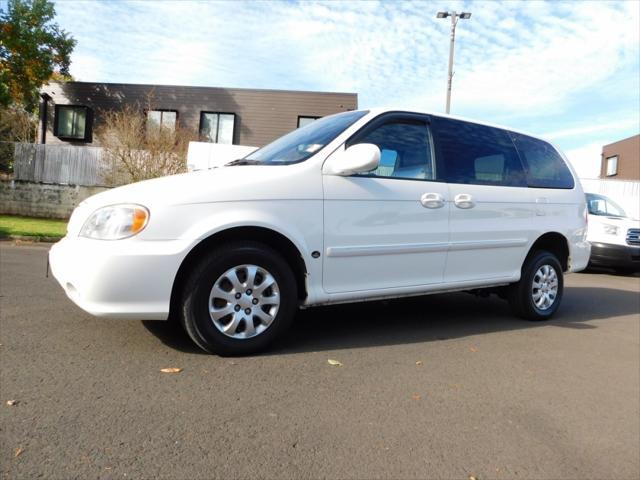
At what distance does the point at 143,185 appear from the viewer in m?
3.38

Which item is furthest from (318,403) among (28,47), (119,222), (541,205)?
(28,47)

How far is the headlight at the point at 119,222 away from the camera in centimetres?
313

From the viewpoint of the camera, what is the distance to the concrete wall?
656 inches

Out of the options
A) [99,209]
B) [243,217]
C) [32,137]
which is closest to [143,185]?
[99,209]

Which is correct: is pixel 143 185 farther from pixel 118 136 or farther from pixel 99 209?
pixel 118 136

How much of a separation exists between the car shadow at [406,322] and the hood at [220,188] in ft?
3.63

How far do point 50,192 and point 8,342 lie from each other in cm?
1497

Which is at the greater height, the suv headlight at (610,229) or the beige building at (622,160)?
the beige building at (622,160)

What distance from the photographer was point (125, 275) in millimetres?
3105

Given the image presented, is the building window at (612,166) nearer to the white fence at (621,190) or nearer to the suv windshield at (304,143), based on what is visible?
the white fence at (621,190)

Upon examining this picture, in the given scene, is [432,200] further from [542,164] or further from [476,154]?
A: [542,164]

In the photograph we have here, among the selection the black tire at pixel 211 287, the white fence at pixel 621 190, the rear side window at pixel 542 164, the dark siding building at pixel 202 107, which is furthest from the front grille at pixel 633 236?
the dark siding building at pixel 202 107

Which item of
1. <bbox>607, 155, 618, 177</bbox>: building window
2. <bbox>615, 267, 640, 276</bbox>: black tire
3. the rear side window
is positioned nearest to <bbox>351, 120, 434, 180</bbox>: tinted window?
the rear side window

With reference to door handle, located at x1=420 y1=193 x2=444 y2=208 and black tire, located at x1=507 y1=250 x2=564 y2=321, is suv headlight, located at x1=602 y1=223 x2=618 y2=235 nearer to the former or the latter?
black tire, located at x1=507 y1=250 x2=564 y2=321
